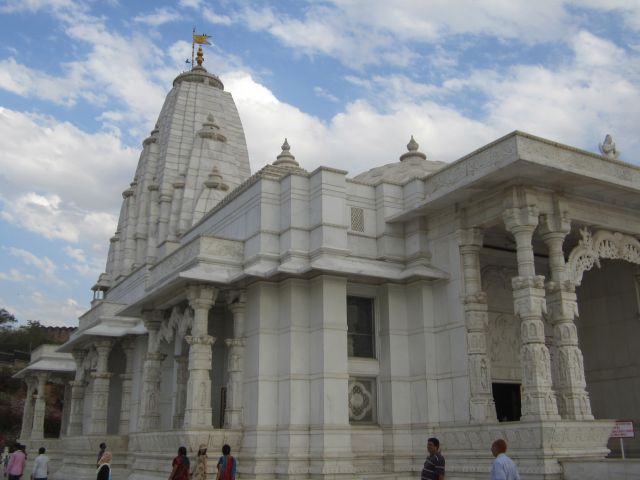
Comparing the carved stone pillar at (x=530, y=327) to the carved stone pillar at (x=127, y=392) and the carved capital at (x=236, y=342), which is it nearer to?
the carved capital at (x=236, y=342)

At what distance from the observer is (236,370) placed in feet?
53.2

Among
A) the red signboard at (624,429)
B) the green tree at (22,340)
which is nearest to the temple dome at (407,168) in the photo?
the red signboard at (624,429)

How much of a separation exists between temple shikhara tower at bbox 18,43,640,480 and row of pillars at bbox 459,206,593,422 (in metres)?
0.04

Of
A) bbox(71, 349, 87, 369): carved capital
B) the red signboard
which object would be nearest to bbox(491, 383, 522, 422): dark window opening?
the red signboard

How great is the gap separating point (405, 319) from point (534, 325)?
3851 millimetres

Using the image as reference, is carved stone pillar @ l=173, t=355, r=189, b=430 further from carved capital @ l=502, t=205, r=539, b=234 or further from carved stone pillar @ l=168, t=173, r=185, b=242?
carved stone pillar @ l=168, t=173, r=185, b=242

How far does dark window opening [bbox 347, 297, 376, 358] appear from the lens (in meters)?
17.0

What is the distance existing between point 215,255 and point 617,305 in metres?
11.5

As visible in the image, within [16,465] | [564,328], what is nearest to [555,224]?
[564,328]

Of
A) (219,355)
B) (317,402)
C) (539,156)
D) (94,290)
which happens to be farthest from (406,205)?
(94,290)

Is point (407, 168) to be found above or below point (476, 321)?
above

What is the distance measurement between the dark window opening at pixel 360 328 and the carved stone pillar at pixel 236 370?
2.70 metres

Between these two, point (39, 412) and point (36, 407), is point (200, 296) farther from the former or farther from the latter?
point (36, 407)

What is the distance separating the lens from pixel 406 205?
17812 millimetres
